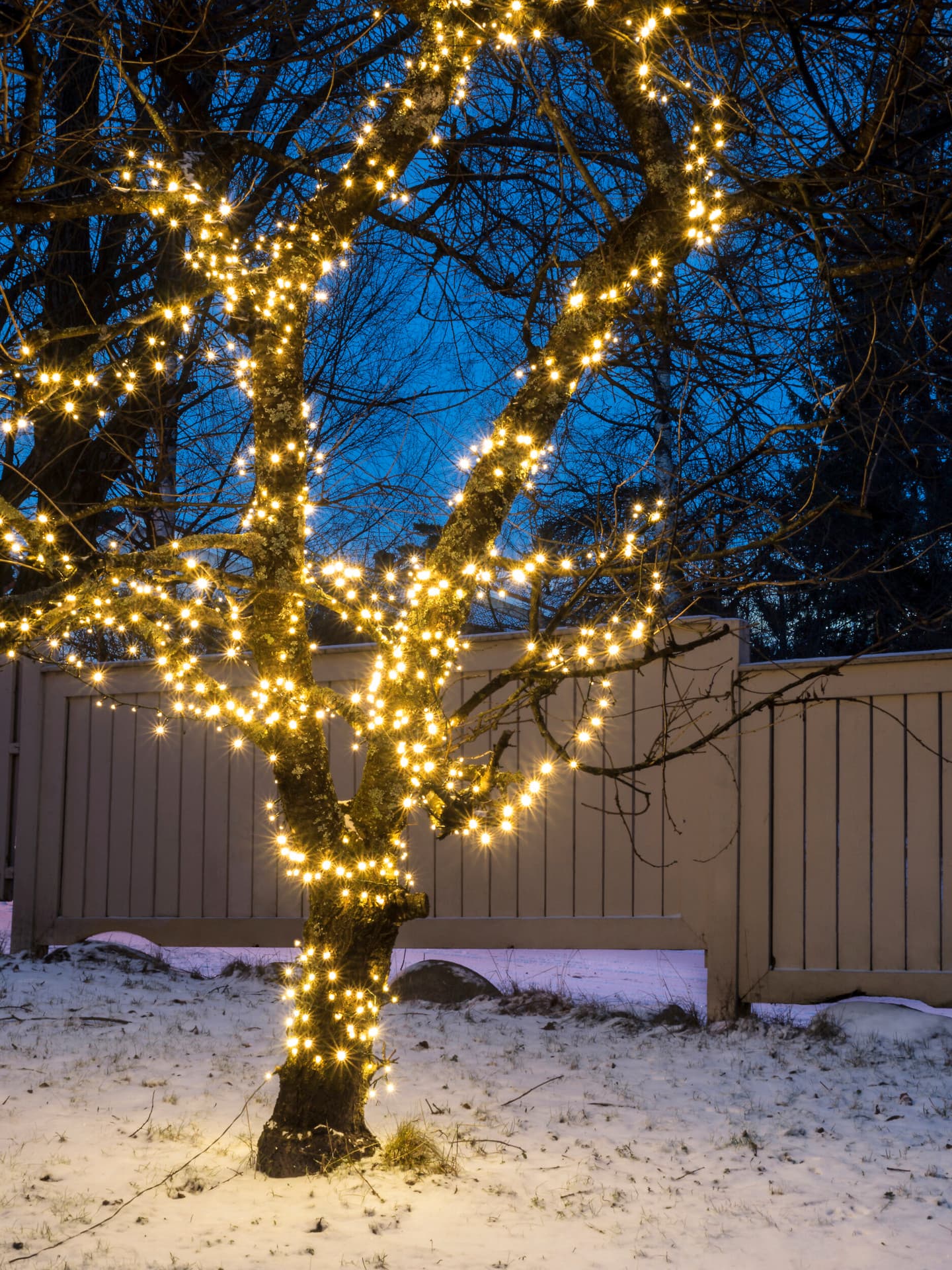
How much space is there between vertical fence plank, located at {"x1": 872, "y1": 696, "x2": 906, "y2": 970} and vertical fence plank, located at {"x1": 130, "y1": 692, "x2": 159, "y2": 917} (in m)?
3.91

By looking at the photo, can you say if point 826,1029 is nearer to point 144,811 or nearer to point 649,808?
point 649,808

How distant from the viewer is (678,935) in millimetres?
5012

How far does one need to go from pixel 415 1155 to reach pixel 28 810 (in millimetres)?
4480

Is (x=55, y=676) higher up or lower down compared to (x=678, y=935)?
higher up

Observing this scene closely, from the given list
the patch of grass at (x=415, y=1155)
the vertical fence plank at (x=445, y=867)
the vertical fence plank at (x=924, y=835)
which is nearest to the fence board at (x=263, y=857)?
the vertical fence plank at (x=445, y=867)

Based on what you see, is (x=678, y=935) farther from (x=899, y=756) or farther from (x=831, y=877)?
(x=899, y=756)

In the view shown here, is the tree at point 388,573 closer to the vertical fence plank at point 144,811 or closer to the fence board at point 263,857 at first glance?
the fence board at point 263,857

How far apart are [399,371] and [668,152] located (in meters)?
5.74

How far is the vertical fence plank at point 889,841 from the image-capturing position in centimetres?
464

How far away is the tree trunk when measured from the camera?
9.25ft

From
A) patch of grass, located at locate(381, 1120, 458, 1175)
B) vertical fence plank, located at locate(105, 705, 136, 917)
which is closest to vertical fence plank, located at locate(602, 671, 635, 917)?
patch of grass, located at locate(381, 1120, 458, 1175)

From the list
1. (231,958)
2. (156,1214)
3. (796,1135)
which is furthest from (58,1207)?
(231,958)

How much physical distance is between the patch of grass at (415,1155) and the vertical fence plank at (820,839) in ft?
7.73

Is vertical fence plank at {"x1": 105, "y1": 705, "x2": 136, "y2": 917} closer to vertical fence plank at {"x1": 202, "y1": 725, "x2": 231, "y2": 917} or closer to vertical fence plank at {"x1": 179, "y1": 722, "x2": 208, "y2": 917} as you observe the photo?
vertical fence plank at {"x1": 179, "y1": 722, "x2": 208, "y2": 917}
